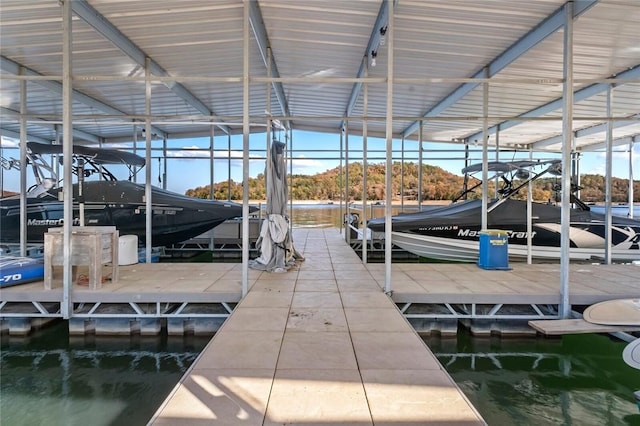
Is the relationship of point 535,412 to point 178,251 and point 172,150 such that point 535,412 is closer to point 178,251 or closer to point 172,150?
point 178,251

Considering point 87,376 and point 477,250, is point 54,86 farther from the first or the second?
point 477,250

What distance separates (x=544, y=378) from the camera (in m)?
3.60

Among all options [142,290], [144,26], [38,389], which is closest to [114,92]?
[144,26]

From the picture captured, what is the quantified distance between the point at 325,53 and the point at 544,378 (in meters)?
5.27

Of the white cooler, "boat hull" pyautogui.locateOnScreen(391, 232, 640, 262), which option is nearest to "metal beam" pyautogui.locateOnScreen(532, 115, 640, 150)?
"boat hull" pyautogui.locateOnScreen(391, 232, 640, 262)

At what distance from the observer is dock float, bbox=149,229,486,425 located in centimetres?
192

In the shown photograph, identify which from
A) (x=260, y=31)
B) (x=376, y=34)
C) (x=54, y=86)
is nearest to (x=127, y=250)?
(x=54, y=86)

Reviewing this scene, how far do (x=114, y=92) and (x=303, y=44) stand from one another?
172 inches

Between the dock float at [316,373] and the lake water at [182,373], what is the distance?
1022 millimetres

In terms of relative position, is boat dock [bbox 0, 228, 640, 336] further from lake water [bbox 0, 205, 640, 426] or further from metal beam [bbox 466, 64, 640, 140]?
metal beam [bbox 466, 64, 640, 140]

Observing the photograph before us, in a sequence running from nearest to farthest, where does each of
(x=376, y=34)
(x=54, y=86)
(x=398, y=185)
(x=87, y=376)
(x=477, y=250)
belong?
1. (x=87, y=376)
2. (x=376, y=34)
3. (x=54, y=86)
4. (x=477, y=250)
5. (x=398, y=185)

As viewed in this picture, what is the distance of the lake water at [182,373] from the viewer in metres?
2.99

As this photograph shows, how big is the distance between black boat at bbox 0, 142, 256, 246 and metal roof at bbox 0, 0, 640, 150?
142cm

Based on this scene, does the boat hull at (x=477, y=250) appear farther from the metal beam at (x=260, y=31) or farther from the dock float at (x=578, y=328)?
the metal beam at (x=260, y=31)
